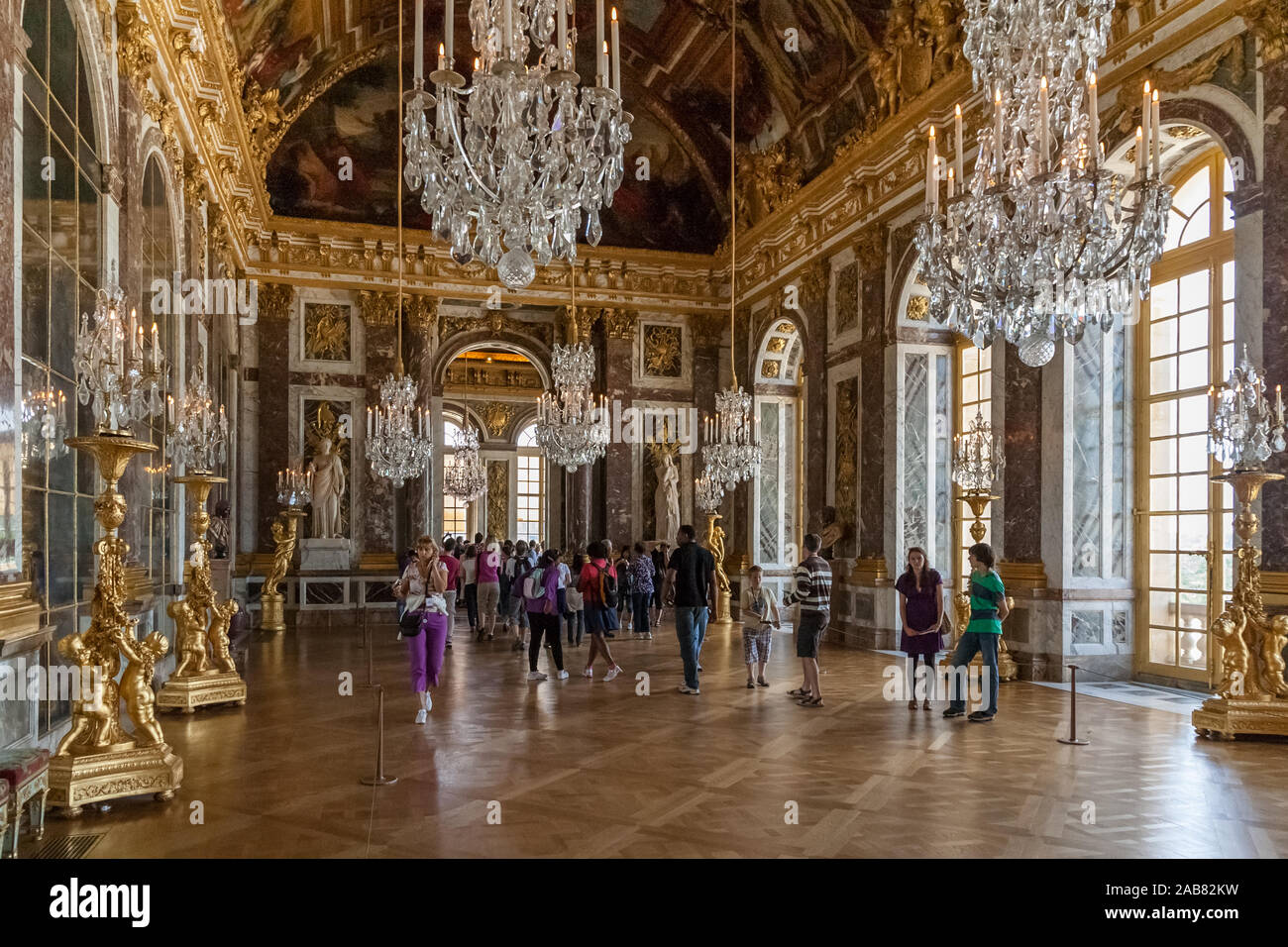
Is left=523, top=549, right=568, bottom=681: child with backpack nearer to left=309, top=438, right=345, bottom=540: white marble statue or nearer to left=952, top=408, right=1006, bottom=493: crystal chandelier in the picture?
left=952, top=408, right=1006, bottom=493: crystal chandelier

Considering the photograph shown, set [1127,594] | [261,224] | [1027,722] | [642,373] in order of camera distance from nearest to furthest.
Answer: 1. [1027,722]
2. [1127,594]
3. [261,224]
4. [642,373]

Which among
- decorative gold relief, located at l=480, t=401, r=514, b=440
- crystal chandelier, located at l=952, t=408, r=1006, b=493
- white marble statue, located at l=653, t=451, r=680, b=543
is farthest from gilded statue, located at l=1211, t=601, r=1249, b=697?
decorative gold relief, located at l=480, t=401, r=514, b=440

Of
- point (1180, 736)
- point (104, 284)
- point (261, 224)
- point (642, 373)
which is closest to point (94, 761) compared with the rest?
point (104, 284)

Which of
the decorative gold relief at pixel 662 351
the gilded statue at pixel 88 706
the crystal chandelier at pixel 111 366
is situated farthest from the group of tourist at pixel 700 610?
the decorative gold relief at pixel 662 351

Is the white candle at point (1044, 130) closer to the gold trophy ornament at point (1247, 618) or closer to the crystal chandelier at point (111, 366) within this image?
the gold trophy ornament at point (1247, 618)

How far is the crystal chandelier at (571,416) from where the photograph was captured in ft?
44.6

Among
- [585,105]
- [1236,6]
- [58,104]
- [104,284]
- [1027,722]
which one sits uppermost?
[1236,6]

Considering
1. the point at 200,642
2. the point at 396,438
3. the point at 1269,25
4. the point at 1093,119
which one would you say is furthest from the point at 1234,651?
the point at 396,438

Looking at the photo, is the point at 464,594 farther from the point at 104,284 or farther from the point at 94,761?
the point at 94,761

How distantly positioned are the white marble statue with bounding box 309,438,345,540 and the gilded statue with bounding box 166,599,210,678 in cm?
975

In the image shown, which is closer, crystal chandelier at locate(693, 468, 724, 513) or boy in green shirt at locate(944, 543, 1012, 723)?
boy in green shirt at locate(944, 543, 1012, 723)

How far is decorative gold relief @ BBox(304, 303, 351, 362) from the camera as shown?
754 inches
